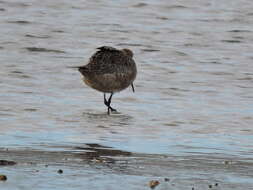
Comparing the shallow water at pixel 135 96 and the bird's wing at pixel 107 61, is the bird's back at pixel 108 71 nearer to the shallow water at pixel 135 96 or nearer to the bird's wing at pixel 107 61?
the bird's wing at pixel 107 61

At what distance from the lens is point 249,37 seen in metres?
18.9

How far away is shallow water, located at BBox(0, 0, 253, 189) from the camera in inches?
309

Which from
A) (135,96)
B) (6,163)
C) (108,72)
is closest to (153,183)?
(6,163)

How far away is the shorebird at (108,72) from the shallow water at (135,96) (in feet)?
0.90

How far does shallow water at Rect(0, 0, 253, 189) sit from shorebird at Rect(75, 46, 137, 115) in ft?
0.90

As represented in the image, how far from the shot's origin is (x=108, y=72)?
12.8 metres

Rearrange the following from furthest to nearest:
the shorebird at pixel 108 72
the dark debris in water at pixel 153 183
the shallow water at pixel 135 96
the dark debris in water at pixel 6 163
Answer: the shorebird at pixel 108 72 → the shallow water at pixel 135 96 → the dark debris in water at pixel 6 163 → the dark debris in water at pixel 153 183

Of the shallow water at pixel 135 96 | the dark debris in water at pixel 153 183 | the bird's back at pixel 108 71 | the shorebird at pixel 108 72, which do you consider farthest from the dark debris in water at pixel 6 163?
the bird's back at pixel 108 71

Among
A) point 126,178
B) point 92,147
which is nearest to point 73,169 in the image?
point 126,178

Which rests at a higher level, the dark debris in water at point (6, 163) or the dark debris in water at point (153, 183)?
the dark debris in water at point (153, 183)

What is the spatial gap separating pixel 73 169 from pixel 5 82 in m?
6.36

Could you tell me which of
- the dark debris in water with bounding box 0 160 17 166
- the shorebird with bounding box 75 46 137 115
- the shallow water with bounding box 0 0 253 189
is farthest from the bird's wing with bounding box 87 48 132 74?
the dark debris in water with bounding box 0 160 17 166

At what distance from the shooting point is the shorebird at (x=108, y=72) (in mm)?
12703

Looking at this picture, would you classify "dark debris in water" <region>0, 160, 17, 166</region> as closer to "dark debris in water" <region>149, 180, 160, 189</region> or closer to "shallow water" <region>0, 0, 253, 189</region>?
"shallow water" <region>0, 0, 253, 189</region>
